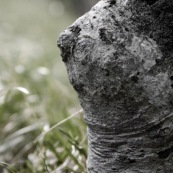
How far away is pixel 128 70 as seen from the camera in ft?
3.59

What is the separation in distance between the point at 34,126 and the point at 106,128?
1305mm

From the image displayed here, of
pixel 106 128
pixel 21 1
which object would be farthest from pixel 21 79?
pixel 21 1

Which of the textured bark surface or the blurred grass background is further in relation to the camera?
the blurred grass background

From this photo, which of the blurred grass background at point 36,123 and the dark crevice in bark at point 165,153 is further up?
Answer: the blurred grass background at point 36,123

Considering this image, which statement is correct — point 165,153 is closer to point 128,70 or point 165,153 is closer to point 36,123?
point 128,70

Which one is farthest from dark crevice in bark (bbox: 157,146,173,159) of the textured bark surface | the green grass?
the green grass

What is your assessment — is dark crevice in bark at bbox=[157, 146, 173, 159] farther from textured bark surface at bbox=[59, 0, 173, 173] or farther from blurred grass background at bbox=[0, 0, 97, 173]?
blurred grass background at bbox=[0, 0, 97, 173]

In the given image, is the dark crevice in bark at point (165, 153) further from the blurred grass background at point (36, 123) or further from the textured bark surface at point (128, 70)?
the blurred grass background at point (36, 123)

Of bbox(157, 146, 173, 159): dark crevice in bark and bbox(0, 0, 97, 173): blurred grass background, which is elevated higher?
bbox(0, 0, 97, 173): blurred grass background

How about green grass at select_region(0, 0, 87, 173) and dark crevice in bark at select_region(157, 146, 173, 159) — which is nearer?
dark crevice in bark at select_region(157, 146, 173, 159)

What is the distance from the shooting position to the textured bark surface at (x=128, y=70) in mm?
1100

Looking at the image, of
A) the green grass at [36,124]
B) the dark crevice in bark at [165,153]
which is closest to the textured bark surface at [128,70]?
the dark crevice in bark at [165,153]

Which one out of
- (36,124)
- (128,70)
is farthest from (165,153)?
(36,124)

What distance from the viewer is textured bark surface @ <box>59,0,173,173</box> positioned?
110cm
